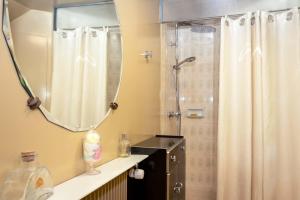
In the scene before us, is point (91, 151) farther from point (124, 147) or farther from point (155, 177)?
point (155, 177)

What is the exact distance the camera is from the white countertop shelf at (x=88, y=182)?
0.98 m

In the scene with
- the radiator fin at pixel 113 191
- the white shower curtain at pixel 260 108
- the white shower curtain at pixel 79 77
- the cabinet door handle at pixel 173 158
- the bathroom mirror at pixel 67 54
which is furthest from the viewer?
the white shower curtain at pixel 260 108

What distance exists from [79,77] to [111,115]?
0.42 metres

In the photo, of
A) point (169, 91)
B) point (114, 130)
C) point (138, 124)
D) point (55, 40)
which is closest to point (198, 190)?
point (169, 91)

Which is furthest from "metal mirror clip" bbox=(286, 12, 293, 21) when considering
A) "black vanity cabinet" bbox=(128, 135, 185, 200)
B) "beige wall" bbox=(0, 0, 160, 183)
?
"black vanity cabinet" bbox=(128, 135, 185, 200)

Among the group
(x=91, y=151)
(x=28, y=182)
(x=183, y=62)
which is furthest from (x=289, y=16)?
(x=28, y=182)

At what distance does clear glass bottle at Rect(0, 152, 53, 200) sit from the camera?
84 centimetres

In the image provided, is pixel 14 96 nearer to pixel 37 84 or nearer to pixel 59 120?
pixel 37 84

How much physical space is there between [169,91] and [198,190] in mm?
1137

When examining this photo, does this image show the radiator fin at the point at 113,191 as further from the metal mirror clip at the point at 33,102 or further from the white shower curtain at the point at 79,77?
the metal mirror clip at the point at 33,102

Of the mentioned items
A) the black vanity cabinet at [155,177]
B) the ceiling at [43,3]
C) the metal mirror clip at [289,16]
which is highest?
the metal mirror clip at [289,16]

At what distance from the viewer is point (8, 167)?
87 cm

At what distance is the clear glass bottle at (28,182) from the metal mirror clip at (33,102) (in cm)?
17

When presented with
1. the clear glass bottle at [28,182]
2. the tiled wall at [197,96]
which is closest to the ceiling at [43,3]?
the clear glass bottle at [28,182]
